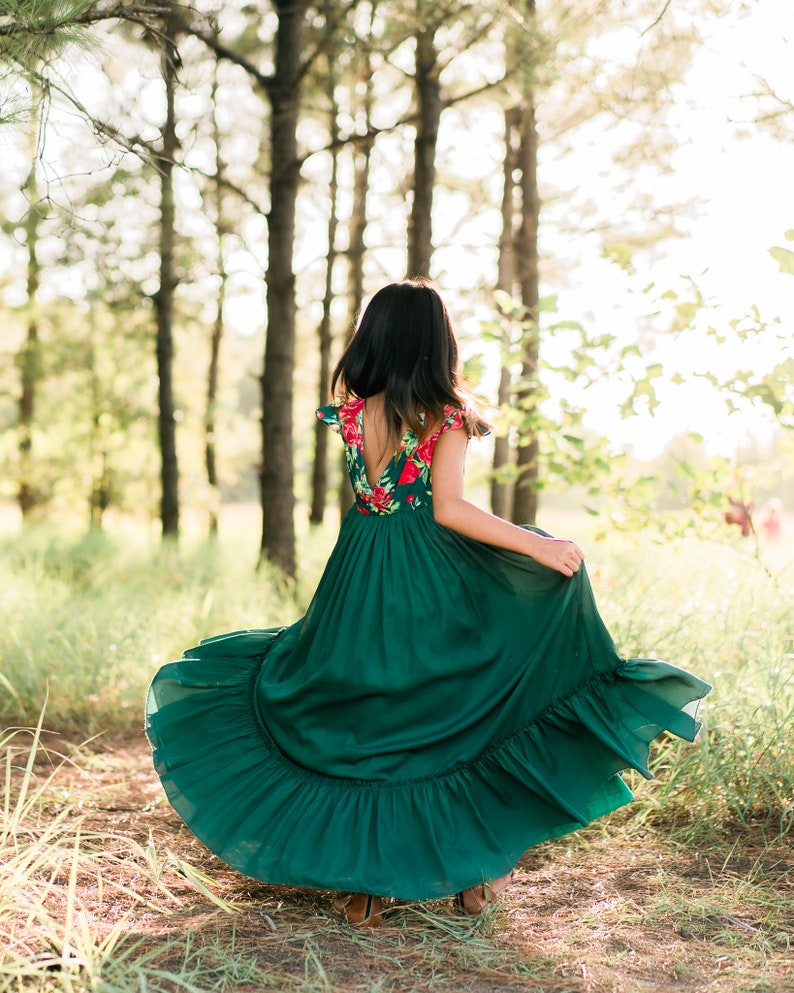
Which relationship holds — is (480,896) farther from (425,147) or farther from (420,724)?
(425,147)

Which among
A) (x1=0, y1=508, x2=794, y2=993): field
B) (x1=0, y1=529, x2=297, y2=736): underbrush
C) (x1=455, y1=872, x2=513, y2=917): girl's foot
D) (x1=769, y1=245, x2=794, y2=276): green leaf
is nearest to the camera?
(x1=0, y1=508, x2=794, y2=993): field

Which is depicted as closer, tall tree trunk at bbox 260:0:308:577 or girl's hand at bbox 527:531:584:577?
girl's hand at bbox 527:531:584:577

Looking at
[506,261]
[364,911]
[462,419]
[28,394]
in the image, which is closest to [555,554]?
[462,419]

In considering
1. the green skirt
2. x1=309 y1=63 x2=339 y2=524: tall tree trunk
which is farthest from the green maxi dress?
x1=309 y1=63 x2=339 y2=524: tall tree trunk

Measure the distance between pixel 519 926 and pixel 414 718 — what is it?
2.06 feet

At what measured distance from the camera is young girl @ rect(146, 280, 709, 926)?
2.62 metres

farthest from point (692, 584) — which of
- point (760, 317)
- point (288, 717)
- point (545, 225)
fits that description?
point (545, 225)

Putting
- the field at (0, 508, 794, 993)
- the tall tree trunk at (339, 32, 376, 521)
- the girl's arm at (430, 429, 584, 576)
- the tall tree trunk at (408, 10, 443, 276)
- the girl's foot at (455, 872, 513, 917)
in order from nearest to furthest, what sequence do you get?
the field at (0, 508, 794, 993) < the girl's foot at (455, 872, 513, 917) < the girl's arm at (430, 429, 584, 576) < the tall tree trunk at (408, 10, 443, 276) < the tall tree trunk at (339, 32, 376, 521)

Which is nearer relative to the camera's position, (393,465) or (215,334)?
(393,465)

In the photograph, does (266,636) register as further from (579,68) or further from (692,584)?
(579,68)

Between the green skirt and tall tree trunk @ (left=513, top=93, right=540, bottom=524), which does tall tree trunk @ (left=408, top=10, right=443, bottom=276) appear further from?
the green skirt

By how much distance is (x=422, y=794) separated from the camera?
2660 millimetres

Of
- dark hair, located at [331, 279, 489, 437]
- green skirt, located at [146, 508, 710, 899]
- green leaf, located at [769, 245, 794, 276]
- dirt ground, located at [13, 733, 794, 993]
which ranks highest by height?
green leaf, located at [769, 245, 794, 276]

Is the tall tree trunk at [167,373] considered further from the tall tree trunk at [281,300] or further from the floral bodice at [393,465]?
the floral bodice at [393,465]
